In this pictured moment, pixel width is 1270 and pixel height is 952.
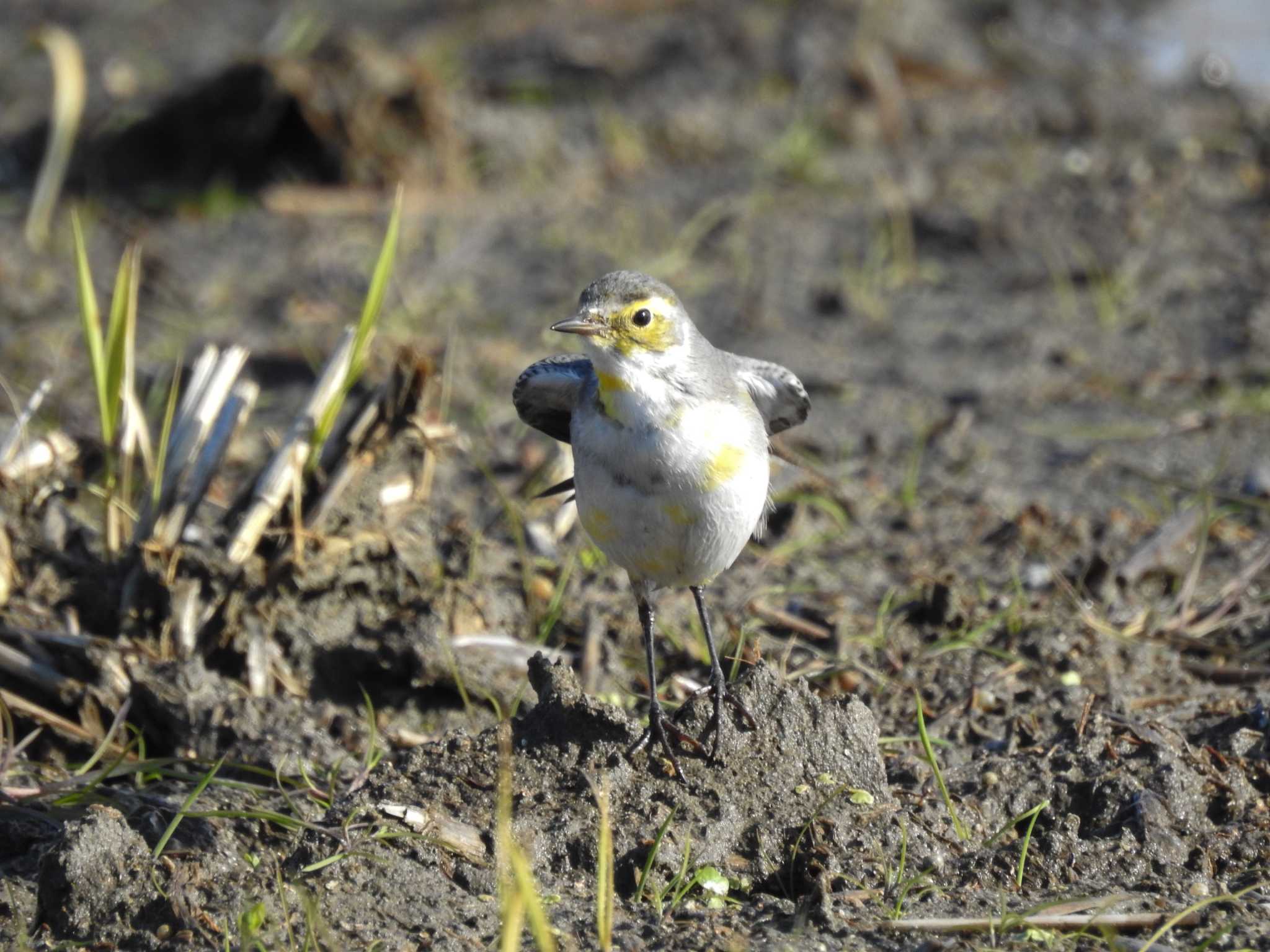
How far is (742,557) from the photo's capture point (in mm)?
6363

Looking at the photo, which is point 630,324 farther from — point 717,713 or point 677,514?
point 717,713

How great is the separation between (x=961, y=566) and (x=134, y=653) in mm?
3237

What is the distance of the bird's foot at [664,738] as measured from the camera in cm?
432

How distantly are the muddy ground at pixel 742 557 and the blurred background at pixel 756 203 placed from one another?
0.04 m

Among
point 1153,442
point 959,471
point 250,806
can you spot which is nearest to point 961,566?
point 959,471

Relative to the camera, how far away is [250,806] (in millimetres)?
4480

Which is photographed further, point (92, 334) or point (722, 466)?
point (92, 334)

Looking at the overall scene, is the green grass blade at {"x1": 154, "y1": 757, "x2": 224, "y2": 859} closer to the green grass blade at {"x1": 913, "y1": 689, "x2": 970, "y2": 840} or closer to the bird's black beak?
the bird's black beak

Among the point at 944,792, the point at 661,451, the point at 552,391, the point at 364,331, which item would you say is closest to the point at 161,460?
the point at 364,331

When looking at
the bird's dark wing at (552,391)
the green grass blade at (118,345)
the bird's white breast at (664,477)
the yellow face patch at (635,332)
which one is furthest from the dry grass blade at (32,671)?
the yellow face patch at (635,332)

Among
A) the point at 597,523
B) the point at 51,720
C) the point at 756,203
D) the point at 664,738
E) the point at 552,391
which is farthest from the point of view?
the point at 756,203

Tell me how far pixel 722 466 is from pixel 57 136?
6.18 m

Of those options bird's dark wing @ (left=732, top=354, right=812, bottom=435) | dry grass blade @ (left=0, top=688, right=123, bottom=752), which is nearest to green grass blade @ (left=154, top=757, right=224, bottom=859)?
dry grass blade @ (left=0, top=688, right=123, bottom=752)

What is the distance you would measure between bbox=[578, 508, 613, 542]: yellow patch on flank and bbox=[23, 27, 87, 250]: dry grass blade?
568 cm
